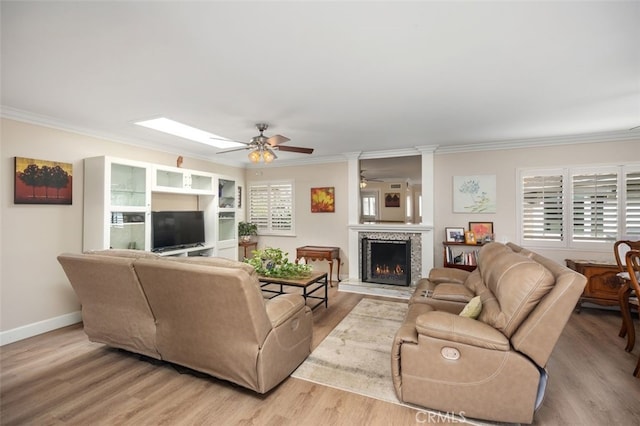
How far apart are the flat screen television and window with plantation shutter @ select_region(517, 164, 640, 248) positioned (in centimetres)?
538

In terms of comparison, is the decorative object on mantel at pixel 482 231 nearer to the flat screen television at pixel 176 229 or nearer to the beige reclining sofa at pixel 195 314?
the beige reclining sofa at pixel 195 314

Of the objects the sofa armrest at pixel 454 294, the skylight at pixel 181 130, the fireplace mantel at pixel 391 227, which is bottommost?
the sofa armrest at pixel 454 294

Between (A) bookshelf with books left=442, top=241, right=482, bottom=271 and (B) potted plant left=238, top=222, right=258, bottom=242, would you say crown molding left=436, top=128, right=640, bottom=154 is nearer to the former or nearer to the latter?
(A) bookshelf with books left=442, top=241, right=482, bottom=271

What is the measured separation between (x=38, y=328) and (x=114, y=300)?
→ 1.69 metres

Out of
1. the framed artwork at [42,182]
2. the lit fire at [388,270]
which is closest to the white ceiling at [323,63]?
the framed artwork at [42,182]

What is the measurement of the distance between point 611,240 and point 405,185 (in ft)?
11.5

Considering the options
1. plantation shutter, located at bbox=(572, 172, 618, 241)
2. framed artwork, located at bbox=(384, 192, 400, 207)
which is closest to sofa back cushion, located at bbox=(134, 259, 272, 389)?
plantation shutter, located at bbox=(572, 172, 618, 241)

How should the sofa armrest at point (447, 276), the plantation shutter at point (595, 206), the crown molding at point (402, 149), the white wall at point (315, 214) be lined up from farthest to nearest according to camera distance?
the white wall at point (315, 214) → the plantation shutter at point (595, 206) → the sofa armrest at point (447, 276) → the crown molding at point (402, 149)

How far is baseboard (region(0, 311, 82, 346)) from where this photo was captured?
3134 mm

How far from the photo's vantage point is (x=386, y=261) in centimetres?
538

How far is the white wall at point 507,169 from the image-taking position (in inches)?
166

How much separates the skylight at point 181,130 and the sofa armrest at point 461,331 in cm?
295

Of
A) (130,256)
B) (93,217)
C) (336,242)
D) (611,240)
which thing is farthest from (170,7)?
(611,240)

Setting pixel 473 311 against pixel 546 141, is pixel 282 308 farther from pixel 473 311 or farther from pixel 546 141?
pixel 546 141
